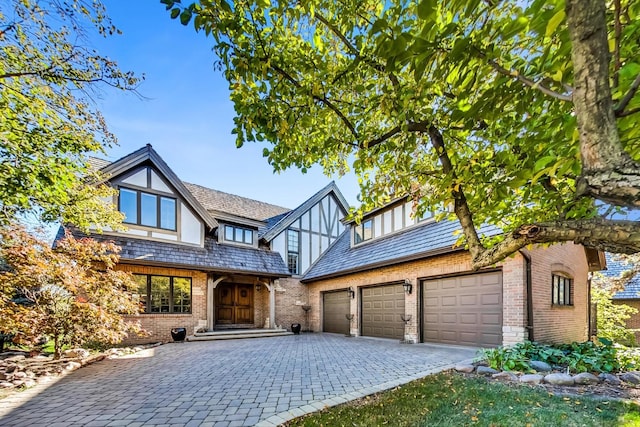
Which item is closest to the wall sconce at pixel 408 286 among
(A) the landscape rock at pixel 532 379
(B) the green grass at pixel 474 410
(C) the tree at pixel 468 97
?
(A) the landscape rock at pixel 532 379

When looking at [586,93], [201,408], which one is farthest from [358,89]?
[201,408]

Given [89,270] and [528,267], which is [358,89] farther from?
[89,270]

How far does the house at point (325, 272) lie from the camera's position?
8648 mm

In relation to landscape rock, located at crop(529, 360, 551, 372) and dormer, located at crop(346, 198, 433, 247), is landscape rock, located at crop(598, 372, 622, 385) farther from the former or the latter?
dormer, located at crop(346, 198, 433, 247)

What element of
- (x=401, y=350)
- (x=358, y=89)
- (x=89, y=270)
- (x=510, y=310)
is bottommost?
(x=401, y=350)

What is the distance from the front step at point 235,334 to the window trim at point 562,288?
34.8ft

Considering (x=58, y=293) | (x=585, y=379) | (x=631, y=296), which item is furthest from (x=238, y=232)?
(x=631, y=296)

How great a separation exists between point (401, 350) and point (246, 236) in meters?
9.55

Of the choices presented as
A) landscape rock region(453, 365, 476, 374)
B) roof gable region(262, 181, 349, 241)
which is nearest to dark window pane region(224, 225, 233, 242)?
roof gable region(262, 181, 349, 241)

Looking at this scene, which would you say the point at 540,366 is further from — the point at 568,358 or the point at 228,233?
the point at 228,233

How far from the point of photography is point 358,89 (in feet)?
12.7

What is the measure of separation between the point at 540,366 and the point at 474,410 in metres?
3.01

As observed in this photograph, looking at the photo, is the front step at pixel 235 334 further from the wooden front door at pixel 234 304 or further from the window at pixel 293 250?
the window at pixel 293 250

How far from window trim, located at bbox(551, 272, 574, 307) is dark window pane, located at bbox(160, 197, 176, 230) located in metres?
13.9
